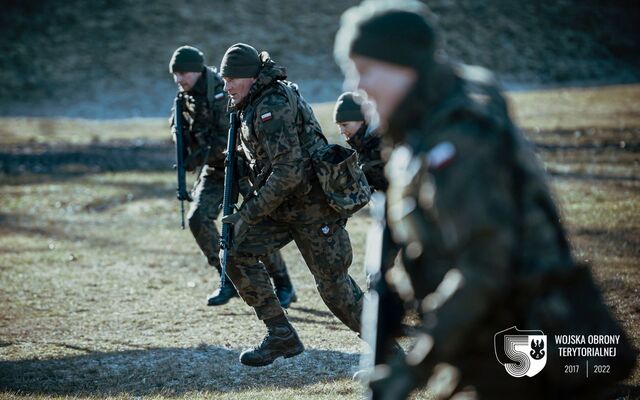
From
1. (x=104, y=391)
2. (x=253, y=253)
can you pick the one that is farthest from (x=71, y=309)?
(x=253, y=253)

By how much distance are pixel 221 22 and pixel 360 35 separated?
3921 centimetres

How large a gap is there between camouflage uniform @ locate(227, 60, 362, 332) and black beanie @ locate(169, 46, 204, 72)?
2743 millimetres

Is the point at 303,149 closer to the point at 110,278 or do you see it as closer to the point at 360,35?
the point at 360,35

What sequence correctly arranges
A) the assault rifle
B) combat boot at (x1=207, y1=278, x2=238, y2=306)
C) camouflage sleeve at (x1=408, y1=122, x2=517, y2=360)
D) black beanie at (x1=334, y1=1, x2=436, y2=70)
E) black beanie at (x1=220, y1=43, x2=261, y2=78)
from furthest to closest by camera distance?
combat boot at (x1=207, y1=278, x2=238, y2=306), the assault rifle, black beanie at (x1=220, y1=43, x2=261, y2=78), black beanie at (x1=334, y1=1, x2=436, y2=70), camouflage sleeve at (x1=408, y1=122, x2=517, y2=360)

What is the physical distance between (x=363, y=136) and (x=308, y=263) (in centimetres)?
170

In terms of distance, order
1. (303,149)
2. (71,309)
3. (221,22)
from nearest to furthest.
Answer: (303,149) < (71,309) < (221,22)

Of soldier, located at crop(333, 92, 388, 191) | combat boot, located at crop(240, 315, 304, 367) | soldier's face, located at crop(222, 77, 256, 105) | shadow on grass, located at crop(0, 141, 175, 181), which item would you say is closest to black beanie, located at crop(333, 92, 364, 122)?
soldier, located at crop(333, 92, 388, 191)

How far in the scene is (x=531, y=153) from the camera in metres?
2.79

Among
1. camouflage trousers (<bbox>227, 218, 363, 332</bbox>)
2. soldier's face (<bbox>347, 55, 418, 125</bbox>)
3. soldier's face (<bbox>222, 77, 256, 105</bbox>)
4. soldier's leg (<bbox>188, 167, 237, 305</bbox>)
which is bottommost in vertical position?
soldier's leg (<bbox>188, 167, 237, 305</bbox>)

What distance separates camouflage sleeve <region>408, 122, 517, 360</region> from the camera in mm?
2582

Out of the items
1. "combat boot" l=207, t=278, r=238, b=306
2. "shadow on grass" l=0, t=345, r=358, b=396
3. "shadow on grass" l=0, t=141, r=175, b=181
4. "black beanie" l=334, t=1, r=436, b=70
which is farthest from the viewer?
"shadow on grass" l=0, t=141, r=175, b=181

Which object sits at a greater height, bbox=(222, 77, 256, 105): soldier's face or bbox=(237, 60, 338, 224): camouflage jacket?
bbox=(222, 77, 256, 105): soldier's face

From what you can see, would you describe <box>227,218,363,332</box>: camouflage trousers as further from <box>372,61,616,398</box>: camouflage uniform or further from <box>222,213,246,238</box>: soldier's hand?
<box>372,61,616,398</box>: camouflage uniform

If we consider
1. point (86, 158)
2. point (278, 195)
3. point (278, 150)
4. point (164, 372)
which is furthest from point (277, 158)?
point (86, 158)
